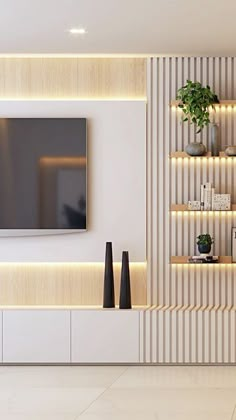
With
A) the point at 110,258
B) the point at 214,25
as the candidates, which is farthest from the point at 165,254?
the point at 214,25

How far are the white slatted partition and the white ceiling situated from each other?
28cm

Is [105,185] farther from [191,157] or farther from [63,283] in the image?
[63,283]

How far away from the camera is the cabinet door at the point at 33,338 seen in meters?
7.68

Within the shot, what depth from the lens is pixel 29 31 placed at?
23.0 feet

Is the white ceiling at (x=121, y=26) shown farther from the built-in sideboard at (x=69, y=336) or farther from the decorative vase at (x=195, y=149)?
the built-in sideboard at (x=69, y=336)

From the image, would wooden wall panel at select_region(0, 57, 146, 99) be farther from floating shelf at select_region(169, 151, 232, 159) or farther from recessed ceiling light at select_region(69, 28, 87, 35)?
recessed ceiling light at select_region(69, 28, 87, 35)

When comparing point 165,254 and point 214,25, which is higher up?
point 214,25

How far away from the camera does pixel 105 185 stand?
8.01m

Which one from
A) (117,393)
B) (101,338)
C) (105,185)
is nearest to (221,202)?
(105,185)

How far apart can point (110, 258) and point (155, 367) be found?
3.30 feet

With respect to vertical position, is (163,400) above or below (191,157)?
below

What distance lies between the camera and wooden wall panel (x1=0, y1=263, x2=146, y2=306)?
8.00 m

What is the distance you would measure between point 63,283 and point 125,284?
0.61 metres

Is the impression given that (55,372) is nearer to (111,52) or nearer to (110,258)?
(110,258)
